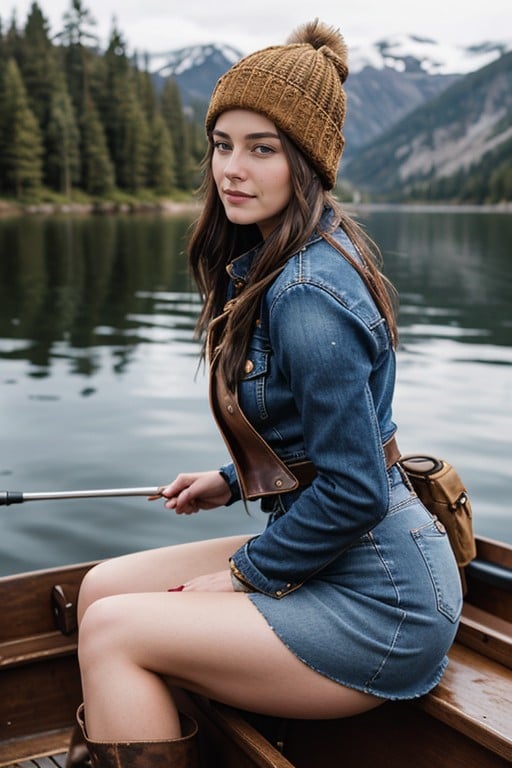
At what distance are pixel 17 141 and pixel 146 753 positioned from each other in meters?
72.7

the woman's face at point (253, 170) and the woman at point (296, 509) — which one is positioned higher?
the woman's face at point (253, 170)

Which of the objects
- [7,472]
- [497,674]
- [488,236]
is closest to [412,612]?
[497,674]

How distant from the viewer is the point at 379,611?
2461 millimetres

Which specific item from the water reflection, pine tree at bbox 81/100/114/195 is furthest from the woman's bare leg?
pine tree at bbox 81/100/114/195

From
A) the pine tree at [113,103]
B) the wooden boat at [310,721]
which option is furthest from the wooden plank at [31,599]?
the pine tree at [113,103]

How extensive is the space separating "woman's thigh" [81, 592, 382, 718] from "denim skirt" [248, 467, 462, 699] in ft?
0.12

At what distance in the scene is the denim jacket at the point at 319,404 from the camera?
2340 millimetres

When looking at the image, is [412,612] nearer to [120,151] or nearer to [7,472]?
[7,472]

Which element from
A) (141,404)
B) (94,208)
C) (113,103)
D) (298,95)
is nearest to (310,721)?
(298,95)

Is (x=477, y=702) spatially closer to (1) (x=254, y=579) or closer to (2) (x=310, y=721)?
(2) (x=310, y=721)

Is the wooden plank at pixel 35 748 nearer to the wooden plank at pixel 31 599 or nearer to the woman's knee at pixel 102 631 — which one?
the wooden plank at pixel 31 599

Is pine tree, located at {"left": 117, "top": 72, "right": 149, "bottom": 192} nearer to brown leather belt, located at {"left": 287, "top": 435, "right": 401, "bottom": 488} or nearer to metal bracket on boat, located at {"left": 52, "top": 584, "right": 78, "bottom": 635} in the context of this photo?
metal bracket on boat, located at {"left": 52, "top": 584, "right": 78, "bottom": 635}

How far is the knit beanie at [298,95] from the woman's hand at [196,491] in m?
1.08

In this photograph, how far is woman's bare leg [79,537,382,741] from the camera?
2.46 meters
